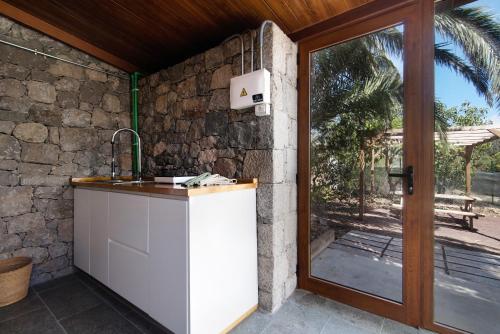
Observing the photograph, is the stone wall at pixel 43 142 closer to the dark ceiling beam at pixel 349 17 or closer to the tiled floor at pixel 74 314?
the tiled floor at pixel 74 314

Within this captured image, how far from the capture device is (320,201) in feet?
6.30

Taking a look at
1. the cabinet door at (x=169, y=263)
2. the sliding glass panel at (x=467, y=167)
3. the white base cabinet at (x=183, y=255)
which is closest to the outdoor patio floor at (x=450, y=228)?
the sliding glass panel at (x=467, y=167)

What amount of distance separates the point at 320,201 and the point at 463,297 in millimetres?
1007

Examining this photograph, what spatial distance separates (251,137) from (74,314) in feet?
5.85

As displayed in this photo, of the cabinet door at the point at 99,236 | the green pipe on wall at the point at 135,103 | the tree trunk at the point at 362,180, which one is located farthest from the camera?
the green pipe on wall at the point at 135,103

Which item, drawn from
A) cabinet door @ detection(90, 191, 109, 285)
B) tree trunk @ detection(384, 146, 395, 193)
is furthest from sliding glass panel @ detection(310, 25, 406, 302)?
cabinet door @ detection(90, 191, 109, 285)

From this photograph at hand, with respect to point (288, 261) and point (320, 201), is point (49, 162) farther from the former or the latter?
point (320, 201)

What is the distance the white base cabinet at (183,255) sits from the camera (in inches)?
50.9

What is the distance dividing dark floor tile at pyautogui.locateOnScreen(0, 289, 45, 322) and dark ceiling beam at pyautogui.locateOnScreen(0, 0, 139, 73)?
227 centimetres

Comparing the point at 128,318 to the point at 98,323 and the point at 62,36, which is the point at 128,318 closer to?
the point at 98,323

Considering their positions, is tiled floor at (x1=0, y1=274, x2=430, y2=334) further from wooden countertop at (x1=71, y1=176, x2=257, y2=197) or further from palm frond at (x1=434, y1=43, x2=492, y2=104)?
palm frond at (x1=434, y1=43, x2=492, y2=104)

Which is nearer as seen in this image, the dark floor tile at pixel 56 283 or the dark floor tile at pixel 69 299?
the dark floor tile at pixel 69 299

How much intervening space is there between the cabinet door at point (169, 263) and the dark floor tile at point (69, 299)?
0.73 m

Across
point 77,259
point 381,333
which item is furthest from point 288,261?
point 77,259
